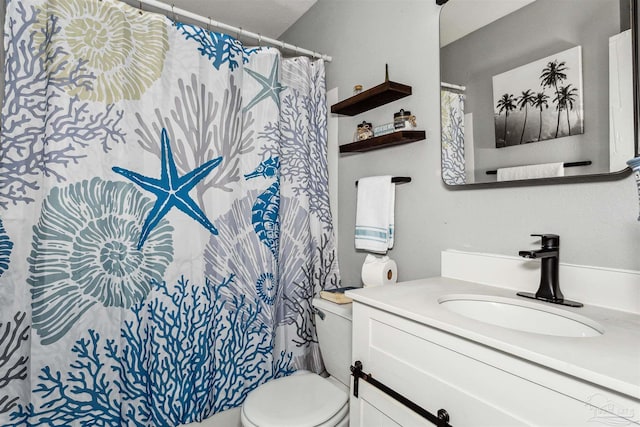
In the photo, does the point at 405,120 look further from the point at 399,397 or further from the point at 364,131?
the point at 399,397

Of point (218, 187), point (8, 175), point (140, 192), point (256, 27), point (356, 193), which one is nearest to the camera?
point (8, 175)

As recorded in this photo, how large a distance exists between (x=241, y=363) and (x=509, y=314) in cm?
132

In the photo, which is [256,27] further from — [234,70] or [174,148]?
[174,148]

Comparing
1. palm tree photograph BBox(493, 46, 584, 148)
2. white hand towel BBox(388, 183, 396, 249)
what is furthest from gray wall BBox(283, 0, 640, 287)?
palm tree photograph BBox(493, 46, 584, 148)

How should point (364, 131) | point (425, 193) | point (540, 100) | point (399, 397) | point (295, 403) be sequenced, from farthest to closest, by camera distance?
point (364, 131) < point (425, 193) < point (295, 403) < point (540, 100) < point (399, 397)

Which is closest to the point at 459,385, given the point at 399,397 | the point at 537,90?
the point at 399,397

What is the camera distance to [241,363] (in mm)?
1766

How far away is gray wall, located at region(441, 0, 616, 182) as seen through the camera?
978 millimetres

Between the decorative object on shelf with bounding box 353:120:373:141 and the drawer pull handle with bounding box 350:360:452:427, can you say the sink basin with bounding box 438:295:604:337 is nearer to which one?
the drawer pull handle with bounding box 350:360:452:427

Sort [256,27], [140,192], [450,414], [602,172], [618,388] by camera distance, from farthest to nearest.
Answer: [256,27]
[140,192]
[602,172]
[450,414]
[618,388]

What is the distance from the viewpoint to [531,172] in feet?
3.70

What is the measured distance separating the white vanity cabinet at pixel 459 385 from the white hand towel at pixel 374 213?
59 cm

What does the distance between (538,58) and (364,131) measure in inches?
33.1

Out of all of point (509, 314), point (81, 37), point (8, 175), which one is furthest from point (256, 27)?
point (509, 314)
